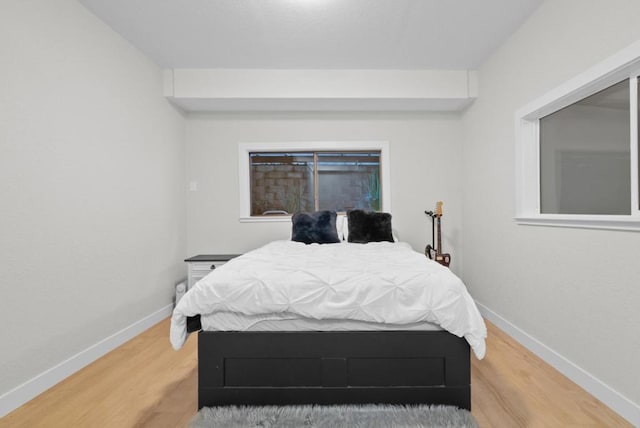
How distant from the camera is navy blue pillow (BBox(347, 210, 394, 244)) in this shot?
2779 millimetres

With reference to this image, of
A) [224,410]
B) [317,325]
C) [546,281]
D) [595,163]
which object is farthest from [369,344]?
[595,163]

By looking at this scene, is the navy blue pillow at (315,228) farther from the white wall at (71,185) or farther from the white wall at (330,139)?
the white wall at (71,185)

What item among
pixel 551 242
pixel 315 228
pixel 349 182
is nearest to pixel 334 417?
pixel 315 228

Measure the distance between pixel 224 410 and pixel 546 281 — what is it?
7.28 feet

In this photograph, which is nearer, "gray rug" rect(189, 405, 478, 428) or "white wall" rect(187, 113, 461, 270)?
"gray rug" rect(189, 405, 478, 428)

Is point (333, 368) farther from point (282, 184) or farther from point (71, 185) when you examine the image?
point (282, 184)

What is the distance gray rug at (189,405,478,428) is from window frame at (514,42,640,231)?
1.31 m

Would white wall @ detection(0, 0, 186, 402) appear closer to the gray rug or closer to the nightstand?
the nightstand

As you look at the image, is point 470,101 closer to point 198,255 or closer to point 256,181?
point 256,181

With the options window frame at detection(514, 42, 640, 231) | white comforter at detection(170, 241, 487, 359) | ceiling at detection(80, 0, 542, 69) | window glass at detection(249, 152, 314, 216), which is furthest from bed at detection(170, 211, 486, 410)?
window glass at detection(249, 152, 314, 216)

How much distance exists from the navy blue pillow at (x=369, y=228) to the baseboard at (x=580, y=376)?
1.27m

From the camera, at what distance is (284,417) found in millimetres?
1324

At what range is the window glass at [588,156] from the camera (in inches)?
60.7

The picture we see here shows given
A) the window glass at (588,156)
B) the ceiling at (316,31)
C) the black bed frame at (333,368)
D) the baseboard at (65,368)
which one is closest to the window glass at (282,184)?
the ceiling at (316,31)
